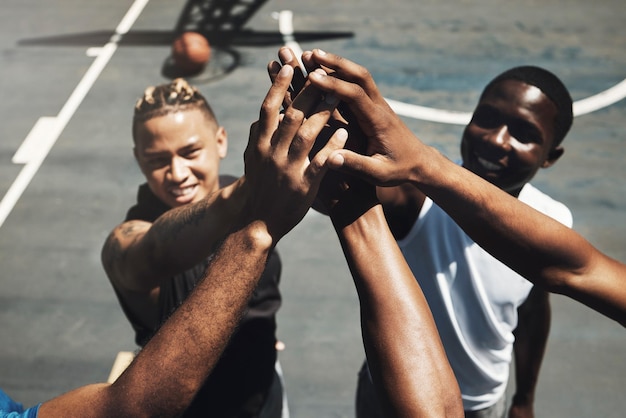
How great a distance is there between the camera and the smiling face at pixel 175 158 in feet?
11.5

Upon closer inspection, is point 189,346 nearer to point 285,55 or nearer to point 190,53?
point 285,55

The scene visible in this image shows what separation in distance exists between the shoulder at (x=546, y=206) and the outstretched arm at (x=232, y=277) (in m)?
1.43

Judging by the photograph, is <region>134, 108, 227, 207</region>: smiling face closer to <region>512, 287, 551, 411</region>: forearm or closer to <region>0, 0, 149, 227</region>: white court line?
<region>512, 287, 551, 411</region>: forearm

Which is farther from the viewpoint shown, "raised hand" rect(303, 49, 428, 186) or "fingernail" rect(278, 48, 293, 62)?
"fingernail" rect(278, 48, 293, 62)

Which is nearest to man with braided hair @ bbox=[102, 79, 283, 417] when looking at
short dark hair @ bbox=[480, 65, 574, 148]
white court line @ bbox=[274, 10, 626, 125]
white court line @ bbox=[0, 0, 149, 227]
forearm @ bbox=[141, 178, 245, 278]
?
forearm @ bbox=[141, 178, 245, 278]

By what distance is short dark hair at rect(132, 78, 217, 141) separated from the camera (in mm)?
3562

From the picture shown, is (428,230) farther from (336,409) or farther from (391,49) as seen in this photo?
(391,49)

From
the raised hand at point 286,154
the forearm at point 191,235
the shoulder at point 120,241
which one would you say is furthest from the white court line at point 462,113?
the raised hand at point 286,154

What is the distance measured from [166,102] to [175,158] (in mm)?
324

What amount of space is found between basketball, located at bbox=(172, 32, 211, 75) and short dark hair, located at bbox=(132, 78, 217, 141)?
18.9 feet

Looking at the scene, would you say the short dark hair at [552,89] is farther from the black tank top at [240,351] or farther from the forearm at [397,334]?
the black tank top at [240,351]

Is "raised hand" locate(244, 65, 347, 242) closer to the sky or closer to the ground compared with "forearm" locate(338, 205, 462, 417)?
closer to the sky

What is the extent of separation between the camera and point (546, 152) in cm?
338

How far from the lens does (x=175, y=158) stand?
3.51 meters
